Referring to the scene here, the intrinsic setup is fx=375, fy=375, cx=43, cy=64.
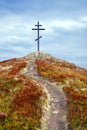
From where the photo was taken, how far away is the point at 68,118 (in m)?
36.4

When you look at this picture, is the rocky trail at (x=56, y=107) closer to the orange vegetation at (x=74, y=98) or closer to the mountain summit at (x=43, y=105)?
the mountain summit at (x=43, y=105)

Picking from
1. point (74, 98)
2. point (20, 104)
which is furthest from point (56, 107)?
point (20, 104)

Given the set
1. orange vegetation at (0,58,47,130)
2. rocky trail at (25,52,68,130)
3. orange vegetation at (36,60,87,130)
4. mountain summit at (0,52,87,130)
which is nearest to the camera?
orange vegetation at (0,58,47,130)

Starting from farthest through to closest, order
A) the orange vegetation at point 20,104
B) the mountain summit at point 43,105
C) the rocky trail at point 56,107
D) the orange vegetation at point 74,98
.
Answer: the rocky trail at point 56,107 → the orange vegetation at point 74,98 → the mountain summit at point 43,105 → the orange vegetation at point 20,104

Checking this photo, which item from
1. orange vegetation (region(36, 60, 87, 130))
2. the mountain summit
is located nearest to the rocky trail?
the mountain summit

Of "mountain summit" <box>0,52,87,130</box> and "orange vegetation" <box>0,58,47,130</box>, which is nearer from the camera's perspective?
"orange vegetation" <box>0,58,47,130</box>

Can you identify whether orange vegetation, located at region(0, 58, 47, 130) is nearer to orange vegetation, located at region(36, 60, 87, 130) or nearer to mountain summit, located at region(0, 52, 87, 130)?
mountain summit, located at region(0, 52, 87, 130)

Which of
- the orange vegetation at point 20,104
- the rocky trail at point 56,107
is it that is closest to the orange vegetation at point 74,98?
the rocky trail at point 56,107

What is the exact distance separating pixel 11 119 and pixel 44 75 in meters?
27.0

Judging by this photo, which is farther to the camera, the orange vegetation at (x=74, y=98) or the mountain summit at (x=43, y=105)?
the orange vegetation at (x=74, y=98)

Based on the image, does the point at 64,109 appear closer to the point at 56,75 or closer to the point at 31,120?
the point at 31,120

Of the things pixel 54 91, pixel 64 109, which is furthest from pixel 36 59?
pixel 64 109

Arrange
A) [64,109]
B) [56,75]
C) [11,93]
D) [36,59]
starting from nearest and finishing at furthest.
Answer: [64,109] → [11,93] → [56,75] → [36,59]

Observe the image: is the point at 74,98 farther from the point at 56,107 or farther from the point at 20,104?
the point at 20,104
